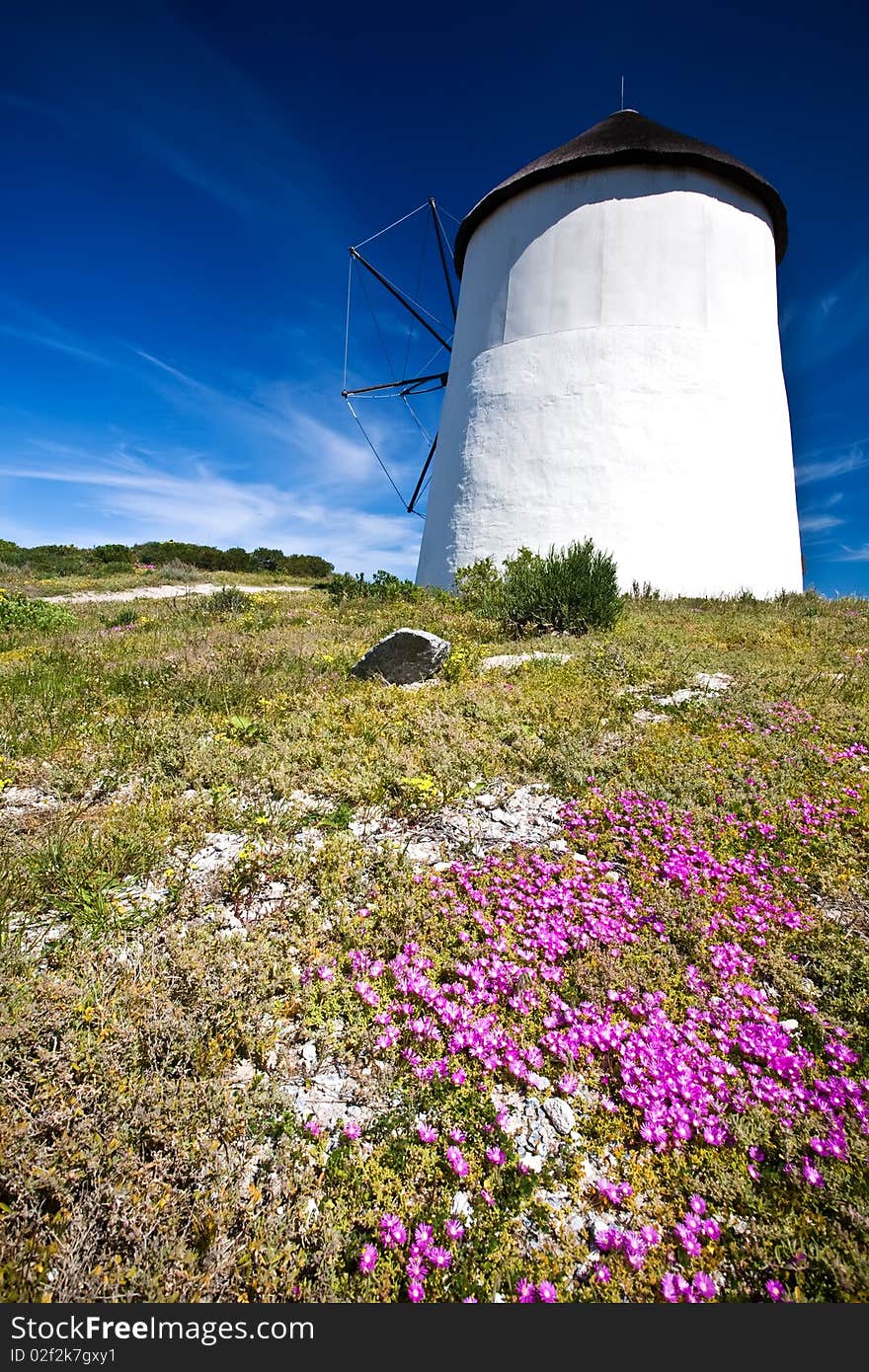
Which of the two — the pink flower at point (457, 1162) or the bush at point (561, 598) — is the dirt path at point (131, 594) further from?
the pink flower at point (457, 1162)

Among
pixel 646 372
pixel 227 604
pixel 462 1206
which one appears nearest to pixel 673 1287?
pixel 462 1206

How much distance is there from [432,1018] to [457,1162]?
0.57m

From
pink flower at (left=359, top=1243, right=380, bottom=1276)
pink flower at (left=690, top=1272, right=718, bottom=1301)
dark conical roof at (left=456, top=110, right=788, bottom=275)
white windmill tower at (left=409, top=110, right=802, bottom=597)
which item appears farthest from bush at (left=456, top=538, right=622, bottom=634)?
dark conical roof at (left=456, top=110, right=788, bottom=275)

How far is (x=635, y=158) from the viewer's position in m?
15.2

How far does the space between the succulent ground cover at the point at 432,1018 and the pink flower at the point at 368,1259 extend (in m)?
0.02

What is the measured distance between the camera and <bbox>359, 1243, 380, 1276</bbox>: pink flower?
1682mm

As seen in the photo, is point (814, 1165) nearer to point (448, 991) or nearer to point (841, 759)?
point (448, 991)

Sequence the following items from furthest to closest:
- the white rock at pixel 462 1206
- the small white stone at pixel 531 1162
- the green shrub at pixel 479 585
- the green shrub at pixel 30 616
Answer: the green shrub at pixel 479 585 → the green shrub at pixel 30 616 → the small white stone at pixel 531 1162 → the white rock at pixel 462 1206

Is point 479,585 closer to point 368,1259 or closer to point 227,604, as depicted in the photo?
point 227,604

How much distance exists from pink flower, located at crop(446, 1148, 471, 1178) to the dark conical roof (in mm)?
20587

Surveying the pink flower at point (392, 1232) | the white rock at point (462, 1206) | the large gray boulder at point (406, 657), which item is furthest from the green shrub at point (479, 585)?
the pink flower at point (392, 1232)

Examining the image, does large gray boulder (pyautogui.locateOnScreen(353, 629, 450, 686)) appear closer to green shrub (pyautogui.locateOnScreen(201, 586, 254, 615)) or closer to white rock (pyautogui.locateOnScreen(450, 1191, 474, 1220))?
white rock (pyautogui.locateOnScreen(450, 1191, 474, 1220))

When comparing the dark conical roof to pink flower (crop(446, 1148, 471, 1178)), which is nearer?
pink flower (crop(446, 1148, 471, 1178))

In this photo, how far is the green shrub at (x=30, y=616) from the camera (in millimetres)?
11430
